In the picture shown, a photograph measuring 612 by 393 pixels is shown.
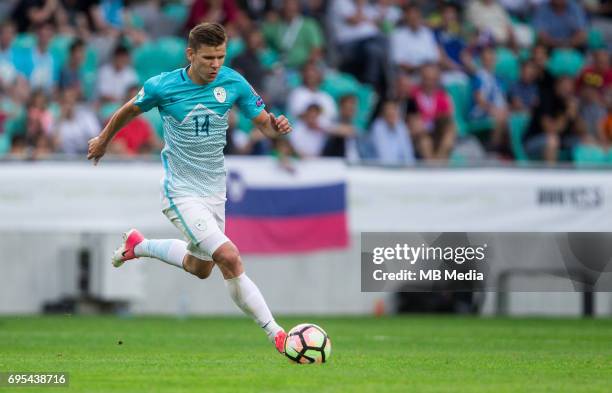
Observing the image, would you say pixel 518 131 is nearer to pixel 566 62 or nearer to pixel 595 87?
pixel 595 87

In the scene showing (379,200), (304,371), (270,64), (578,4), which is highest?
(578,4)

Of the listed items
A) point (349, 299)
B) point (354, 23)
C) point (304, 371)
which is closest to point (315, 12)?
point (354, 23)

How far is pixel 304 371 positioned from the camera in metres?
9.37

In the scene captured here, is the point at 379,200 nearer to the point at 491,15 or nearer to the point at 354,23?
the point at 354,23

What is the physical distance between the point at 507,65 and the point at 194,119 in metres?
14.2

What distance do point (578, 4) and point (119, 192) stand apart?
10.9m

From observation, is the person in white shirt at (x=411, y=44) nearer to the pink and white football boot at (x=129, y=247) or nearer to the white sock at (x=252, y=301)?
the pink and white football boot at (x=129, y=247)

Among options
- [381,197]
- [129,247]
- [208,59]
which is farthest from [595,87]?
[208,59]

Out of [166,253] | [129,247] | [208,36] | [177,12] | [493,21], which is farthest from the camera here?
[493,21]

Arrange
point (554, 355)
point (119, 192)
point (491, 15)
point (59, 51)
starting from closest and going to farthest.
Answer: point (554, 355) < point (119, 192) < point (59, 51) < point (491, 15)

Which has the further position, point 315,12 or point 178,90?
point 315,12

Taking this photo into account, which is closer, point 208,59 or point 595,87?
point 208,59

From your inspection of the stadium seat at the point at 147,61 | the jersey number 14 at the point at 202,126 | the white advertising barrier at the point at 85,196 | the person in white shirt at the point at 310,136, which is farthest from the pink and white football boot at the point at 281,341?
the stadium seat at the point at 147,61

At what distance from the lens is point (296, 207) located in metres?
17.7
